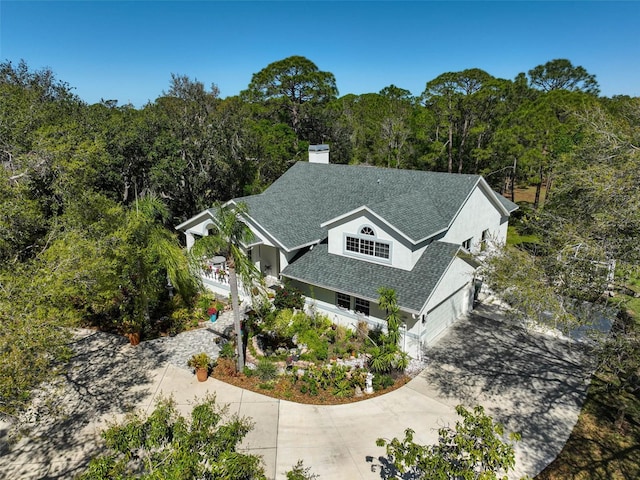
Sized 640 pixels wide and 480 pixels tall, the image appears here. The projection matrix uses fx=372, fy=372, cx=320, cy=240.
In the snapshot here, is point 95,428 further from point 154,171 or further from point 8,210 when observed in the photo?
point 154,171

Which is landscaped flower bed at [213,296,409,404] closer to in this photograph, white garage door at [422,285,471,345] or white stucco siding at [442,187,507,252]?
white garage door at [422,285,471,345]

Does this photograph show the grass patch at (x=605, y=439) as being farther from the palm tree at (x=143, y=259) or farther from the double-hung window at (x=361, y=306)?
the palm tree at (x=143, y=259)

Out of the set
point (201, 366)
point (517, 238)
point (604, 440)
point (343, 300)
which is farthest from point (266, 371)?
point (517, 238)

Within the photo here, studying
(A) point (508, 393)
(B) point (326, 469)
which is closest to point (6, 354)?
(B) point (326, 469)

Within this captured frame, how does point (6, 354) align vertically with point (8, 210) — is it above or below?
below

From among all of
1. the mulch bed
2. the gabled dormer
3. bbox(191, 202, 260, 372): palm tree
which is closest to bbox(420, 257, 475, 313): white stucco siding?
the gabled dormer

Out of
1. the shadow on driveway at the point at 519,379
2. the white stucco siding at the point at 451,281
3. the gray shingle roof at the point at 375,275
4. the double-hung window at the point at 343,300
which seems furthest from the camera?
the double-hung window at the point at 343,300

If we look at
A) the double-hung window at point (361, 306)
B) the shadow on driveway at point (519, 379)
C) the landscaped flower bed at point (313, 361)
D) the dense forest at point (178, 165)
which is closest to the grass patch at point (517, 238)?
the dense forest at point (178, 165)

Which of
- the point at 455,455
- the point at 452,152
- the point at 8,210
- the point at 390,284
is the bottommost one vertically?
the point at 455,455
